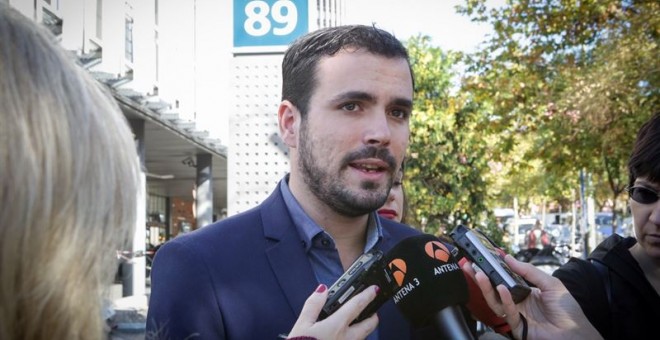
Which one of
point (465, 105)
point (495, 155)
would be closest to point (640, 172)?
point (465, 105)

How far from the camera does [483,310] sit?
2.04 metres

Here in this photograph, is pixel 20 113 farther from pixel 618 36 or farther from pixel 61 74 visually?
pixel 618 36

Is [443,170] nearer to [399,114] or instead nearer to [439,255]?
[399,114]

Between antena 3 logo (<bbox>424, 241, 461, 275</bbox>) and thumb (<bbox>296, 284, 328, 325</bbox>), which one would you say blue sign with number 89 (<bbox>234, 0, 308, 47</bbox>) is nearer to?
antena 3 logo (<bbox>424, 241, 461, 275</bbox>)

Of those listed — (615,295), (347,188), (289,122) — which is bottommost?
(615,295)

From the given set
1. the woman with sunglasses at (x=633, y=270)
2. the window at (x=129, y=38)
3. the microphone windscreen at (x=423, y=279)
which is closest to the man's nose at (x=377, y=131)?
the microphone windscreen at (x=423, y=279)

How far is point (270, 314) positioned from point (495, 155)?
12.2 meters

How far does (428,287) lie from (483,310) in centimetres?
21

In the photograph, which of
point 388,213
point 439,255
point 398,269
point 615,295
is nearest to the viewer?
point 398,269

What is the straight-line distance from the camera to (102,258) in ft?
3.58

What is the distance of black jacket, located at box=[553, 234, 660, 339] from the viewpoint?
235cm

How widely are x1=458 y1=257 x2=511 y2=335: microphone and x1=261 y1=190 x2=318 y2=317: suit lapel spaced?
47 cm

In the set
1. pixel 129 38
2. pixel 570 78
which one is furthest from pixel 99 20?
pixel 570 78

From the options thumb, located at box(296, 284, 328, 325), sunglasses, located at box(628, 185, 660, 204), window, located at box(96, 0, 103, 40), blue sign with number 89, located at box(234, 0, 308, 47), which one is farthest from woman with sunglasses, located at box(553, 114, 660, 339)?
window, located at box(96, 0, 103, 40)
